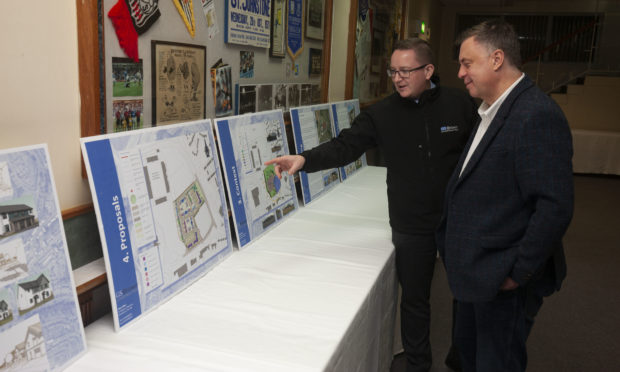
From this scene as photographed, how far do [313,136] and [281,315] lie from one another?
1699 millimetres

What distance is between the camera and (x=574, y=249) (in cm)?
493

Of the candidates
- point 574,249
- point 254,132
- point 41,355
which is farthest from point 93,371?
point 574,249

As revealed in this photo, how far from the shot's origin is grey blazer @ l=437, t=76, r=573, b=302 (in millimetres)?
1571

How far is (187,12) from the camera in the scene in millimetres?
2008

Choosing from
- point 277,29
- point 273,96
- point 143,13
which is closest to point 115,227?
point 143,13

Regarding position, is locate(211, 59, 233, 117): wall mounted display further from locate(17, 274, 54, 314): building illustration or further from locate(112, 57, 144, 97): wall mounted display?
locate(17, 274, 54, 314): building illustration

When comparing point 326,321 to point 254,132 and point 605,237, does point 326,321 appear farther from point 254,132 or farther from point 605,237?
point 605,237

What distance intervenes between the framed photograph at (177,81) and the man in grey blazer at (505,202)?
1.03 m

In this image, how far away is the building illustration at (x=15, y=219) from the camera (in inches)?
44.0

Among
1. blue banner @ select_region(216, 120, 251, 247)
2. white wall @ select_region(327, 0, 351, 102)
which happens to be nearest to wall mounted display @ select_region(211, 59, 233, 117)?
blue banner @ select_region(216, 120, 251, 247)

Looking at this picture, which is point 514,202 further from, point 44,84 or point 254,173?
point 44,84

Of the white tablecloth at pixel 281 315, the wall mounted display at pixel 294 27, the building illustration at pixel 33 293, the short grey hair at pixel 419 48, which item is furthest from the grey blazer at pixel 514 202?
the wall mounted display at pixel 294 27

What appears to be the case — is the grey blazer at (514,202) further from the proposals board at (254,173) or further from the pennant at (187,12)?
the pennant at (187,12)

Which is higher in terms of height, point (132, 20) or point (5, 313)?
point (132, 20)
